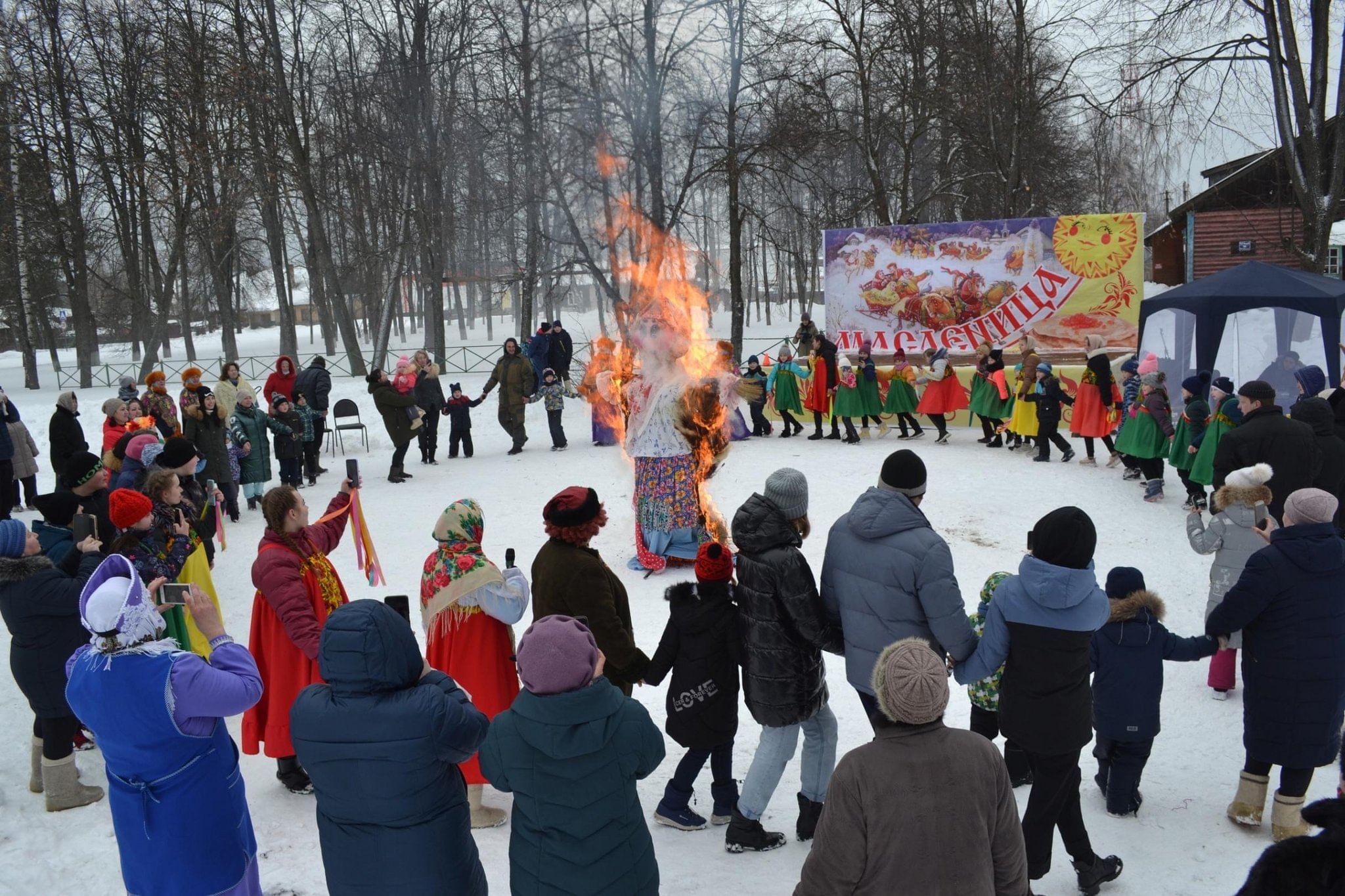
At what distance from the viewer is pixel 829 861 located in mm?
2545

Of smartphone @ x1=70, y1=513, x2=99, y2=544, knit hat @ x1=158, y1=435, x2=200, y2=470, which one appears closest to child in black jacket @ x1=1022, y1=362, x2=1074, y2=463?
knit hat @ x1=158, y1=435, x2=200, y2=470

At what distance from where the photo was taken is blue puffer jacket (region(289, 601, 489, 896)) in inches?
113

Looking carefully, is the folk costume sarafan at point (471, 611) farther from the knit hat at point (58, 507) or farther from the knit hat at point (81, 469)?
the knit hat at point (81, 469)

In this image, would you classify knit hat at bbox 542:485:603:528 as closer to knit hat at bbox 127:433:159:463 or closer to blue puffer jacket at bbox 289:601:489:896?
blue puffer jacket at bbox 289:601:489:896

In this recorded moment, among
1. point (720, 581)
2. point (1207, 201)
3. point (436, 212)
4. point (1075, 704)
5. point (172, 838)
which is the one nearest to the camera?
point (172, 838)

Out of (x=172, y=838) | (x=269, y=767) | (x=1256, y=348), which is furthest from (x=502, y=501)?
(x=1256, y=348)

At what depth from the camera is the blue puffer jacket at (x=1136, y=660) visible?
4.21m

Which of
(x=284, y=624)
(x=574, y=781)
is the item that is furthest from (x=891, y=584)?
A: (x=284, y=624)

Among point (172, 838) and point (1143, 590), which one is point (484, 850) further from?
point (1143, 590)

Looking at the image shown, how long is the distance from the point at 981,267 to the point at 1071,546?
1606 centimetres

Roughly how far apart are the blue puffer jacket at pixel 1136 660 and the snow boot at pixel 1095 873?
60 centimetres

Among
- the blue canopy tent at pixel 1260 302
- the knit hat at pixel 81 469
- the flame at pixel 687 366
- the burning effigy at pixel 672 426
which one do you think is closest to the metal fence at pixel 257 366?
the blue canopy tent at pixel 1260 302

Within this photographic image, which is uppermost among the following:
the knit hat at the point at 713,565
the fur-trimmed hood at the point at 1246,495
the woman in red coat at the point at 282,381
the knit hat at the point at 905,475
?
the woman in red coat at the point at 282,381

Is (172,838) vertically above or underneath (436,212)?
underneath
